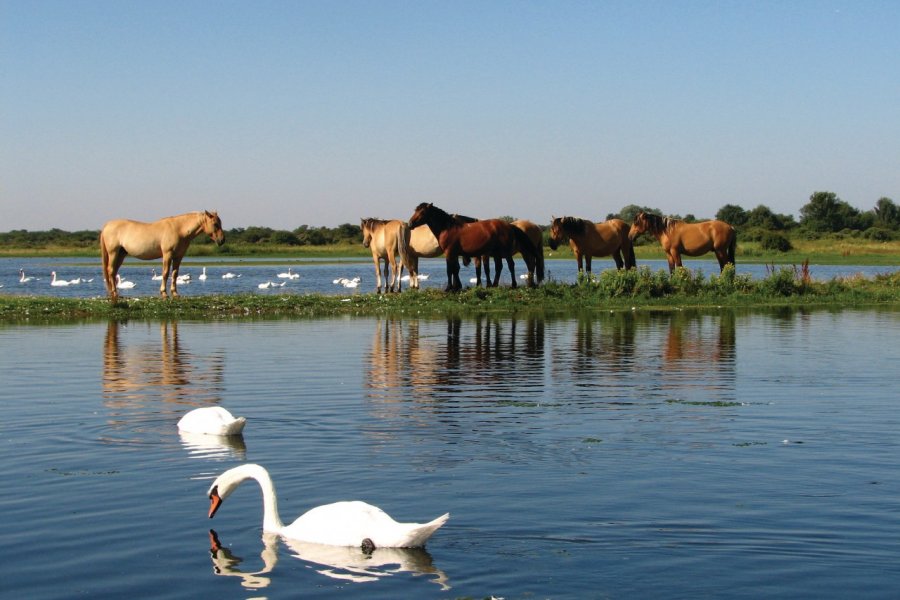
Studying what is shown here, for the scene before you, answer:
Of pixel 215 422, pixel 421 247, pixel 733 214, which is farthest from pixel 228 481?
pixel 733 214

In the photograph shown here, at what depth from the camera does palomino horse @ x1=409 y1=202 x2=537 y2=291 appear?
34.6m

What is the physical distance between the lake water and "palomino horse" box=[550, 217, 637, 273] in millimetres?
15270

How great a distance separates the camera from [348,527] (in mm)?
8672

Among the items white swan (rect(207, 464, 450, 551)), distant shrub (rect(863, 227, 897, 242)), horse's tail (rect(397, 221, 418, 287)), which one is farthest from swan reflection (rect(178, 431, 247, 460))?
distant shrub (rect(863, 227, 897, 242))

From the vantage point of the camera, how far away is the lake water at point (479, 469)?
8180 mm

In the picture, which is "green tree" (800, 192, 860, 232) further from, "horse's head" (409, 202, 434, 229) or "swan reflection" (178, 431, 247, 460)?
"swan reflection" (178, 431, 247, 460)

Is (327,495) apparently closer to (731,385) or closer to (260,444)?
(260,444)

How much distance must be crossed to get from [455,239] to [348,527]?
26262 mm

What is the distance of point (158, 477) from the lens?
1123 centimetres

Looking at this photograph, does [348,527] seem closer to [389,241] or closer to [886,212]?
[389,241]

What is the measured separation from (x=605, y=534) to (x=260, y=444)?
5.09 meters

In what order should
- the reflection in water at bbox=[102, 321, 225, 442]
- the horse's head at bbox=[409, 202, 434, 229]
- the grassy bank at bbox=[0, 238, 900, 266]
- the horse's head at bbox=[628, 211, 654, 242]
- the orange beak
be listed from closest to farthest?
the orange beak
the reflection in water at bbox=[102, 321, 225, 442]
the horse's head at bbox=[409, 202, 434, 229]
the horse's head at bbox=[628, 211, 654, 242]
the grassy bank at bbox=[0, 238, 900, 266]

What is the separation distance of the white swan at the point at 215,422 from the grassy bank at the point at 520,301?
18.2 meters

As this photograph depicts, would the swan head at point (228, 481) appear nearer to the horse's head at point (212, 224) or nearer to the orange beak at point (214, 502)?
the orange beak at point (214, 502)
